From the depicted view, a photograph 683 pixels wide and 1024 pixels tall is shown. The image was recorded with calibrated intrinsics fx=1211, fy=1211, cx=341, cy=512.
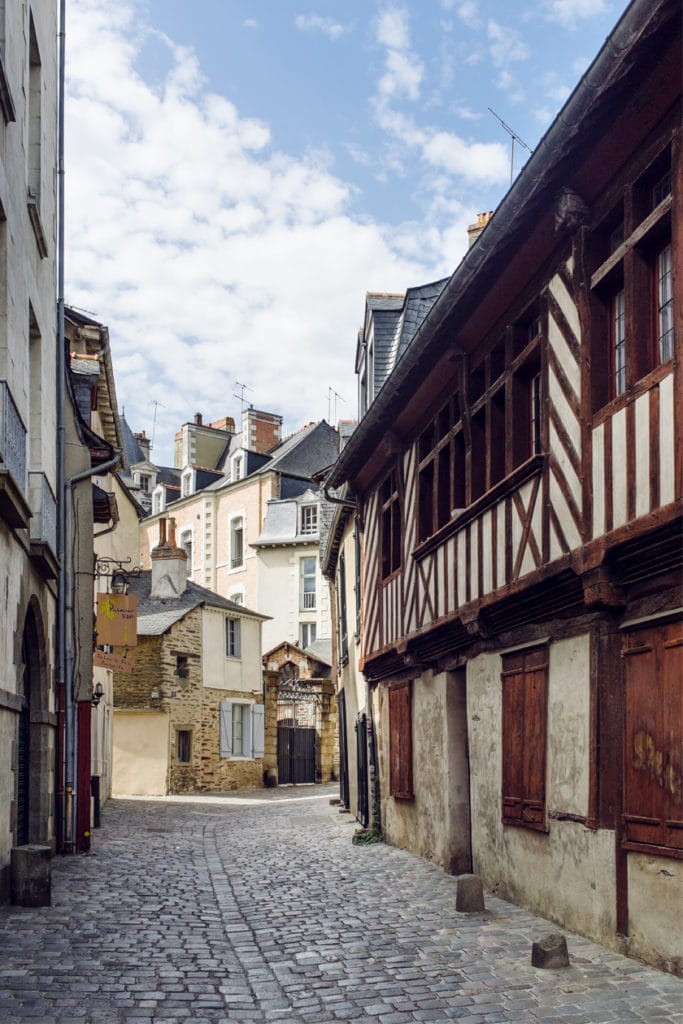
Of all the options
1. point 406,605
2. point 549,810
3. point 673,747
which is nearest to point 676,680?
point 673,747

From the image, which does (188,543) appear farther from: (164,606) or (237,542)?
(164,606)

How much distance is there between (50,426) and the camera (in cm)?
1270

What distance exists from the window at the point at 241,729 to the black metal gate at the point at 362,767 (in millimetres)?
12572

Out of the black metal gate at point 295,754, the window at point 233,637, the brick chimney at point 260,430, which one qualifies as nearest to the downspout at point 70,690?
the window at point 233,637

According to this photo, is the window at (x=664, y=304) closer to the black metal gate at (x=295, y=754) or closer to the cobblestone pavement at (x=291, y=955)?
the cobblestone pavement at (x=291, y=955)

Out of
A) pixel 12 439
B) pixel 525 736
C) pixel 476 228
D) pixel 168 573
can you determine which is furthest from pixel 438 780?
pixel 168 573

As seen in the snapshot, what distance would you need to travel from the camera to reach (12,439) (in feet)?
29.9

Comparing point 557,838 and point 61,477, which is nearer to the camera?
point 557,838

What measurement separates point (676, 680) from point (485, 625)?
11.8ft

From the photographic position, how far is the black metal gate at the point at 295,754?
32.7m

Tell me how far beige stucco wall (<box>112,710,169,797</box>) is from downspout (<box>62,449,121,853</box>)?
14.2m

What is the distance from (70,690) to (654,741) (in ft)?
27.8

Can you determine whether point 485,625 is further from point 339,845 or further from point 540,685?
point 339,845

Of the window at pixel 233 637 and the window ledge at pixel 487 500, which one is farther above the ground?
the window ledge at pixel 487 500
